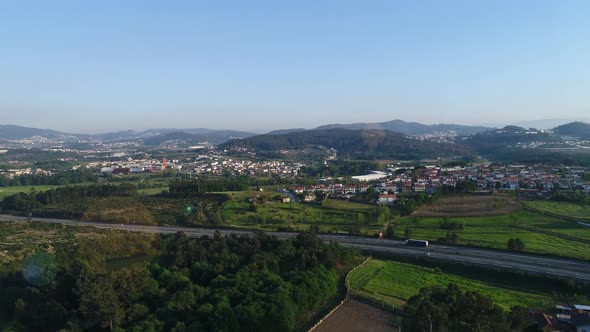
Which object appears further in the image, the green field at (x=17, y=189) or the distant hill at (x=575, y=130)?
the distant hill at (x=575, y=130)

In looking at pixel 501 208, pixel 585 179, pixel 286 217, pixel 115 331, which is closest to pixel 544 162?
pixel 585 179

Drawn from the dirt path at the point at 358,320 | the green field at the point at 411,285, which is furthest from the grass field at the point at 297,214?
the dirt path at the point at 358,320

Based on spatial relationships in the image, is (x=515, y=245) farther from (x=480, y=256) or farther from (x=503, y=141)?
(x=503, y=141)

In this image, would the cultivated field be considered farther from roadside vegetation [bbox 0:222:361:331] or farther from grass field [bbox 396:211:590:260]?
roadside vegetation [bbox 0:222:361:331]

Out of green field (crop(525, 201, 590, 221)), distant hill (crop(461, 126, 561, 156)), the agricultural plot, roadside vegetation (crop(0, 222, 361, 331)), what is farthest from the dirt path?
distant hill (crop(461, 126, 561, 156))

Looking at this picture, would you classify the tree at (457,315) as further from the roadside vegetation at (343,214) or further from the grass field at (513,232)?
the grass field at (513,232)
